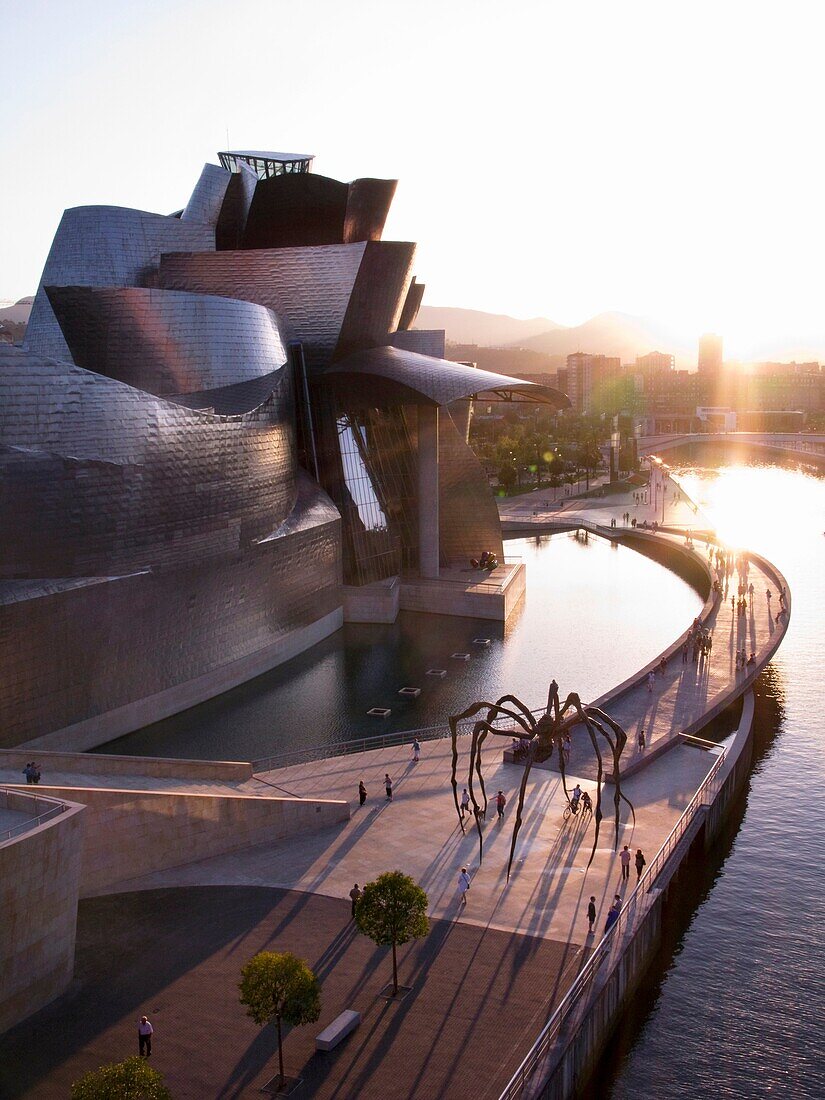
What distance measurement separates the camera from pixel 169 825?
57.7ft

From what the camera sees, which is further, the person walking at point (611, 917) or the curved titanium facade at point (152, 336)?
the curved titanium facade at point (152, 336)

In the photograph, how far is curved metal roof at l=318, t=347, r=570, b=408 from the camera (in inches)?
1534

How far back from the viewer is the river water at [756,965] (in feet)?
46.4

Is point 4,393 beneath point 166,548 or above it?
above

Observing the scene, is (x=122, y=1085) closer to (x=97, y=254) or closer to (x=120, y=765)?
(x=120, y=765)

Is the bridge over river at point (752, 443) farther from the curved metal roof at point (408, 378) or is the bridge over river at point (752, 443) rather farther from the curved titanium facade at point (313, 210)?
the curved metal roof at point (408, 378)

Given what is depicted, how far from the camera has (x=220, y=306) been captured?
33594 millimetres

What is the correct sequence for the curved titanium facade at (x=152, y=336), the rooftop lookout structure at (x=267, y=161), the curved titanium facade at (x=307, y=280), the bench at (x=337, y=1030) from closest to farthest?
the bench at (x=337, y=1030) < the curved titanium facade at (x=152, y=336) < the curved titanium facade at (x=307, y=280) < the rooftop lookout structure at (x=267, y=161)

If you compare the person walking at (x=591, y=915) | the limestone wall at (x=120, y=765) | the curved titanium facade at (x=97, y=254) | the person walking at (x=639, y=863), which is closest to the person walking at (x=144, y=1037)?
the person walking at (x=591, y=915)

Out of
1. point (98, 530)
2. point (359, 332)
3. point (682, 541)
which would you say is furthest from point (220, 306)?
point (682, 541)

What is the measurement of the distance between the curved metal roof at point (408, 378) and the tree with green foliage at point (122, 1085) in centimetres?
3030

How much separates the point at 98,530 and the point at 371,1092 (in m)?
16.2

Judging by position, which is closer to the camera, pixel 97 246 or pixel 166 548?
pixel 166 548

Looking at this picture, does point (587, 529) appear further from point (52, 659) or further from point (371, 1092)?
point (371, 1092)
